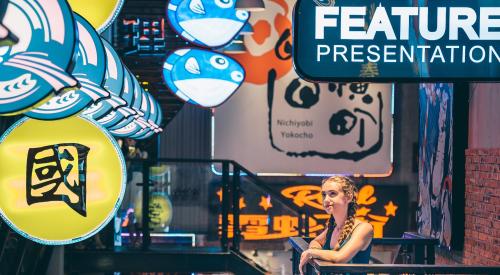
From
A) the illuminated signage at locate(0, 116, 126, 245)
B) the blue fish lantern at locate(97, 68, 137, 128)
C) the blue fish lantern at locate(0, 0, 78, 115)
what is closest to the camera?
the blue fish lantern at locate(0, 0, 78, 115)

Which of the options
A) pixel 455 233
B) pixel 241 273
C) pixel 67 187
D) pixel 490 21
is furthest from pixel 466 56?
pixel 241 273

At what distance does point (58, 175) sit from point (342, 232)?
5.63ft

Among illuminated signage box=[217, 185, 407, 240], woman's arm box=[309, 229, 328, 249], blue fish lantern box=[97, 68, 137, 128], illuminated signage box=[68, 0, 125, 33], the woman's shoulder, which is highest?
illuminated signage box=[68, 0, 125, 33]

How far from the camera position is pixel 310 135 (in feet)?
46.8

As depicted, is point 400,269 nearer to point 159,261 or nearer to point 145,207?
point 159,261

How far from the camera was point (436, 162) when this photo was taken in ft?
30.2

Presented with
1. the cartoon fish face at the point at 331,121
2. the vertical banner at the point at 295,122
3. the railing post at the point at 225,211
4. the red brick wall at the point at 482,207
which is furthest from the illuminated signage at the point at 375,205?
the red brick wall at the point at 482,207

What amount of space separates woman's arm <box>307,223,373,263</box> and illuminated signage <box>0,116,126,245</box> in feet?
4.08

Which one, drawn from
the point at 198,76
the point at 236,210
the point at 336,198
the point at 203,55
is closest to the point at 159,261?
the point at 236,210

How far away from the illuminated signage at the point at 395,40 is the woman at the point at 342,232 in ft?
3.90

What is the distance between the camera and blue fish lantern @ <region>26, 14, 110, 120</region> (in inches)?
168

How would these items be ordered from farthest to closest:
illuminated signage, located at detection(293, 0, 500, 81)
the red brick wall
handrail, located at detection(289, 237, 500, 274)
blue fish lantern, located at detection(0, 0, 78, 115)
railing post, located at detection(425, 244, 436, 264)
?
the red brick wall
railing post, located at detection(425, 244, 436, 264)
handrail, located at detection(289, 237, 500, 274)
illuminated signage, located at detection(293, 0, 500, 81)
blue fish lantern, located at detection(0, 0, 78, 115)

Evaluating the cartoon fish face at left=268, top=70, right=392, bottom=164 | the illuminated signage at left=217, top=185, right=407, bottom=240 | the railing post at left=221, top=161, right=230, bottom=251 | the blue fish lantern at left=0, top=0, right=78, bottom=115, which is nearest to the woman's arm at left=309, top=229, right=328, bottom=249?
the blue fish lantern at left=0, top=0, right=78, bottom=115

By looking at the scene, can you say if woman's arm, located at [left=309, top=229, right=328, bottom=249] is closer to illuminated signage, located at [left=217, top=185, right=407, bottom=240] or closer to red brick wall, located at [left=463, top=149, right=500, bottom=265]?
red brick wall, located at [left=463, top=149, right=500, bottom=265]
